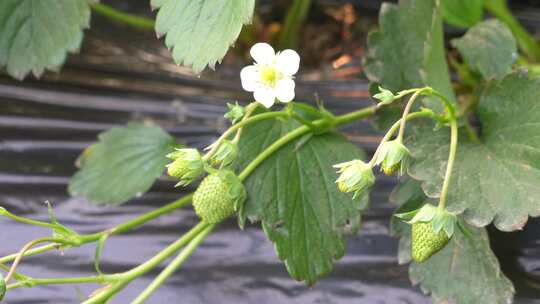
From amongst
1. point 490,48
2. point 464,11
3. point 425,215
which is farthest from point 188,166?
point 464,11

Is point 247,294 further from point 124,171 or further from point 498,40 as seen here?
point 498,40

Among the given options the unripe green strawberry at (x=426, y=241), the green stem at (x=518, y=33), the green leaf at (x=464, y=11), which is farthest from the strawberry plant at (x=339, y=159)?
the green stem at (x=518, y=33)

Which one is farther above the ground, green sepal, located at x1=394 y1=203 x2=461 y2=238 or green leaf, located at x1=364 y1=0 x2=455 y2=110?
green leaf, located at x1=364 y1=0 x2=455 y2=110

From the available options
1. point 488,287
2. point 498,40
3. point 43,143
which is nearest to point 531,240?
point 488,287

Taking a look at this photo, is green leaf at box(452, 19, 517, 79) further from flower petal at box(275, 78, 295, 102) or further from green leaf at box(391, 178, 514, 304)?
flower petal at box(275, 78, 295, 102)

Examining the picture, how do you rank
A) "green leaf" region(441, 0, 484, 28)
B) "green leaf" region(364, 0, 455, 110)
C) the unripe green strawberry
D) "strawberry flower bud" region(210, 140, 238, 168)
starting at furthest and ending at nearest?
1. "green leaf" region(441, 0, 484, 28)
2. "green leaf" region(364, 0, 455, 110)
3. "strawberry flower bud" region(210, 140, 238, 168)
4. the unripe green strawberry

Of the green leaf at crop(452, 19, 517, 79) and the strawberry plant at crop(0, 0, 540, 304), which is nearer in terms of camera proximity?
the strawberry plant at crop(0, 0, 540, 304)

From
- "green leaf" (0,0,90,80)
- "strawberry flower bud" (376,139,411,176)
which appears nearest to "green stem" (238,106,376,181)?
"strawberry flower bud" (376,139,411,176)

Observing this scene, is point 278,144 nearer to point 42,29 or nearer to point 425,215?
point 425,215
